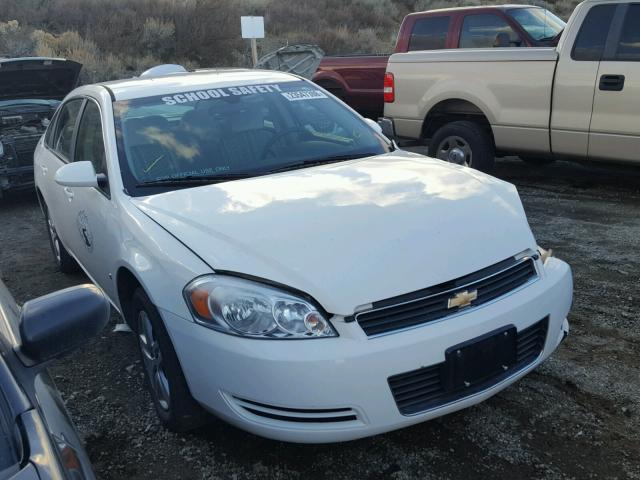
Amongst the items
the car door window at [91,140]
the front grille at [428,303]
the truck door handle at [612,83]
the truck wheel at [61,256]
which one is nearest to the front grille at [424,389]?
the front grille at [428,303]

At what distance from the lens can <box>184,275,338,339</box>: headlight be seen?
243 centimetres

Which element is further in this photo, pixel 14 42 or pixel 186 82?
pixel 14 42

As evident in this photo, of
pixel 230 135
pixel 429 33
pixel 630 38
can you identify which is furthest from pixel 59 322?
pixel 429 33

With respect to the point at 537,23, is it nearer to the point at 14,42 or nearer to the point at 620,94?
the point at 620,94

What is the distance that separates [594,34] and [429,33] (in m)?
2.59

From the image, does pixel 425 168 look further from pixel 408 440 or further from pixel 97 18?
pixel 97 18

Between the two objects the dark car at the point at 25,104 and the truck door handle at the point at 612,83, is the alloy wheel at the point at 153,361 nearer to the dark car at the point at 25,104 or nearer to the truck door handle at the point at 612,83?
the truck door handle at the point at 612,83

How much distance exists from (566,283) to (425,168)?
1012 millimetres

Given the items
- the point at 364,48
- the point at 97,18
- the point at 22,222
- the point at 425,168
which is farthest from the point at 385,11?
the point at 425,168

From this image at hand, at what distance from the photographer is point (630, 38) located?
19.5 ft

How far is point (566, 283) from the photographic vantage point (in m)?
2.99

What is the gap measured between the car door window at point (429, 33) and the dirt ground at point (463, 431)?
4.76 metres

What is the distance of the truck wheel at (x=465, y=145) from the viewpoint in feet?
23.0

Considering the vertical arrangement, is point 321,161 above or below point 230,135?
below
